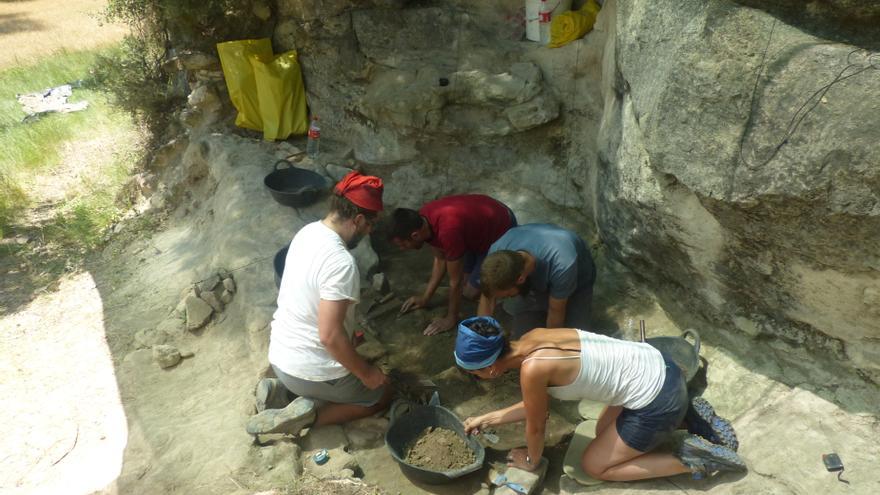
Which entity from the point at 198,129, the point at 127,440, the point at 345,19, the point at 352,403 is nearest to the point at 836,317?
the point at 352,403

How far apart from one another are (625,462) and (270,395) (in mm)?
1885

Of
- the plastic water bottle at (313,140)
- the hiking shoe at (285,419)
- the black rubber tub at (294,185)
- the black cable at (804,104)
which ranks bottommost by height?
the hiking shoe at (285,419)

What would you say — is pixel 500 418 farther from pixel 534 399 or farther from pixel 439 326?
pixel 439 326

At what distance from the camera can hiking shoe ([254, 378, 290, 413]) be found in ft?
10.7

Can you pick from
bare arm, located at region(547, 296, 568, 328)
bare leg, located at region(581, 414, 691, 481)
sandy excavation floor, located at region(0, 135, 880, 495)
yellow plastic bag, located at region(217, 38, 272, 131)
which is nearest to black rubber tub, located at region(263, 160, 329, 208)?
sandy excavation floor, located at region(0, 135, 880, 495)

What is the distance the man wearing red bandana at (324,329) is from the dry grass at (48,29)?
10203mm

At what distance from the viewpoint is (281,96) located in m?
5.96

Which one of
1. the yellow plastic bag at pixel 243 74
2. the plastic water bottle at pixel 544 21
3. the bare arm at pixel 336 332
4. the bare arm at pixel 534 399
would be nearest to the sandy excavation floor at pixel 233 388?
the bare arm at pixel 534 399

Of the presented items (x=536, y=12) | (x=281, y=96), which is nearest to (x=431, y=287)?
(x=536, y=12)

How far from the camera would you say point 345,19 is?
5758 millimetres

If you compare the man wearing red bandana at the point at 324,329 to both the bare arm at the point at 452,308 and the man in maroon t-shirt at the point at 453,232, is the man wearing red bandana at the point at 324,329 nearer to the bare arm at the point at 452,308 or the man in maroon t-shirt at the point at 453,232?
the man in maroon t-shirt at the point at 453,232

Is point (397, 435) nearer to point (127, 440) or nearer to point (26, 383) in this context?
point (127, 440)

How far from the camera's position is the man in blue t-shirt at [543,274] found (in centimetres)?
292

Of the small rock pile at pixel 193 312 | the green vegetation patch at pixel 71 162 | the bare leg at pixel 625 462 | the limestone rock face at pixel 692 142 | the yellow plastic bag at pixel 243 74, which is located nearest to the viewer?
the limestone rock face at pixel 692 142
